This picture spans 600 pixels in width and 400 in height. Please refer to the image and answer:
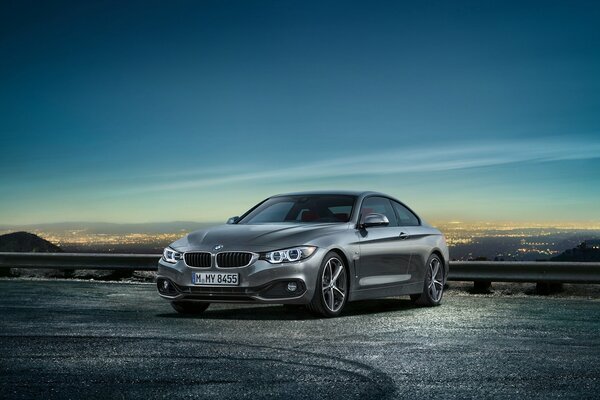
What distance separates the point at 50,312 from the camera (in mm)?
11570

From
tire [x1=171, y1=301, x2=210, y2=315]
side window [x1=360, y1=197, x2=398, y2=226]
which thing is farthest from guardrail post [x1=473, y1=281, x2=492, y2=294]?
tire [x1=171, y1=301, x2=210, y2=315]

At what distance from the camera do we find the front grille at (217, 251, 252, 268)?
10656 millimetres

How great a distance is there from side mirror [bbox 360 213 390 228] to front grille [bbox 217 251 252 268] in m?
1.79

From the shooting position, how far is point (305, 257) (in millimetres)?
10633


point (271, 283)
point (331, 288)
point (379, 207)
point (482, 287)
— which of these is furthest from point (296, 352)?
point (482, 287)

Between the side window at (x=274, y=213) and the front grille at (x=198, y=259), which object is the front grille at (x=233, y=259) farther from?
the side window at (x=274, y=213)

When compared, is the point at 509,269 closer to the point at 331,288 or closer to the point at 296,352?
the point at 331,288

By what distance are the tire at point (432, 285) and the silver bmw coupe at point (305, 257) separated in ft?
0.07

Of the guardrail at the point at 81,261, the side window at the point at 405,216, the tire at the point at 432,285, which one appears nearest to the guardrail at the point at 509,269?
the guardrail at the point at 81,261

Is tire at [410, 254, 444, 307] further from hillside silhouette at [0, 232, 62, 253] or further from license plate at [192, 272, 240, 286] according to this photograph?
hillside silhouette at [0, 232, 62, 253]

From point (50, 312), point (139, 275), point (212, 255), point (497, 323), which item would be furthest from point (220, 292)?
point (139, 275)

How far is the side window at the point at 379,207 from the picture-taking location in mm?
12320

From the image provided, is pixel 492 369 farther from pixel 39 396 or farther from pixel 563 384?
pixel 39 396

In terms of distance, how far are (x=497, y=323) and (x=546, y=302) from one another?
134 inches
